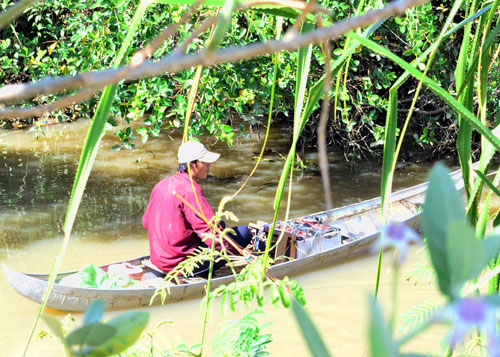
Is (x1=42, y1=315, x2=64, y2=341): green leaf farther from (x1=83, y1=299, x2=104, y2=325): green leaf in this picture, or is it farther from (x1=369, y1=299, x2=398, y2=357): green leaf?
(x1=369, y1=299, x2=398, y2=357): green leaf

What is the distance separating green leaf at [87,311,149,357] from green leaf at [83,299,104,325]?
12 mm

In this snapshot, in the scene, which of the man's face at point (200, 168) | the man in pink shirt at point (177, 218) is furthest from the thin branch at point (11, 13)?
the man's face at point (200, 168)

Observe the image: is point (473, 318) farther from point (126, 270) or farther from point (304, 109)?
point (126, 270)

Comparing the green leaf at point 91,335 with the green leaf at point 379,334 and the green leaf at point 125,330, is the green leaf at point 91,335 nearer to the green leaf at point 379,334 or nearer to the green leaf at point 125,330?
the green leaf at point 125,330

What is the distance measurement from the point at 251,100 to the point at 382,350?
665 centimetres

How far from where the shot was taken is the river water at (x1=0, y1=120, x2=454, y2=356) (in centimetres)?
546

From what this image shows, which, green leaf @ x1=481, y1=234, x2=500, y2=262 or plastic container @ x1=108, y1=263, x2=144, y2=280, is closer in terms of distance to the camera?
green leaf @ x1=481, y1=234, x2=500, y2=262

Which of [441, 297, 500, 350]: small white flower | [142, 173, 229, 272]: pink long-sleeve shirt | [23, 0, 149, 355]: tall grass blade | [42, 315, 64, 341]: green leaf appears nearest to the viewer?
[441, 297, 500, 350]: small white flower

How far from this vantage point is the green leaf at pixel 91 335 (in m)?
0.39

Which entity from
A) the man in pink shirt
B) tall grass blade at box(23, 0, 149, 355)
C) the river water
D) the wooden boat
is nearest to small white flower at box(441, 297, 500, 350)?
tall grass blade at box(23, 0, 149, 355)

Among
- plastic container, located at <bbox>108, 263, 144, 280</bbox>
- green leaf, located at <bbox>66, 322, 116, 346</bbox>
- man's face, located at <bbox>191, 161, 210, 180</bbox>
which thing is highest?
man's face, located at <bbox>191, 161, 210, 180</bbox>

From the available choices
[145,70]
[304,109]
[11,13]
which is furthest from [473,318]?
[304,109]

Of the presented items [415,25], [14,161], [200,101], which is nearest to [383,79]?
[415,25]

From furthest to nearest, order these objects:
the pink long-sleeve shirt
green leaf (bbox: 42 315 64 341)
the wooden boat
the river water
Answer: the pink long-sleeve shirt < the river water < the wooden boat < green leaf (bbox: 42 315 64 341)
